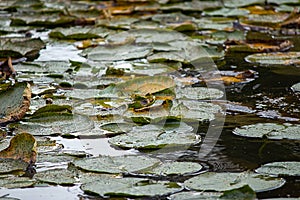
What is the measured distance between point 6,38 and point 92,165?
7.67 feet

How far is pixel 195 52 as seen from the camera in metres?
3.95

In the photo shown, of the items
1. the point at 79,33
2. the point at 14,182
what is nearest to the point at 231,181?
the point at 14,182

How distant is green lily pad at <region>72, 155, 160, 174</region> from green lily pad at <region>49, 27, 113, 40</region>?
225cm

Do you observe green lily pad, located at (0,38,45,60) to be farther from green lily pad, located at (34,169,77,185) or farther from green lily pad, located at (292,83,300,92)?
green lily pad, located at (34,169,77,185)

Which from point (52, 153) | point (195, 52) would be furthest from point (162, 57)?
point (52, 153)

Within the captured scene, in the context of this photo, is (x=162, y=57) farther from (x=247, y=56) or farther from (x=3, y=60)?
(x=3, y=60)

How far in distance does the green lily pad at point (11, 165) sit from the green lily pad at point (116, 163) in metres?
0.17

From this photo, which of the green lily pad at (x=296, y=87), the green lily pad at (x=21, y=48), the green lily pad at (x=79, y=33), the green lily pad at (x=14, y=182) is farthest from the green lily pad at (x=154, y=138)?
the green lily pad at (x=79, y=33)

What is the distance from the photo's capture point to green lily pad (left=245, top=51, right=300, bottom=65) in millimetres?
3697

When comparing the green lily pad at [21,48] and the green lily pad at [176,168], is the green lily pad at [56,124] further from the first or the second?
the green lily pad at [21,48]

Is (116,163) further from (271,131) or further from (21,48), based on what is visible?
(21,48)

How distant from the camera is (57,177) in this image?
2.20m

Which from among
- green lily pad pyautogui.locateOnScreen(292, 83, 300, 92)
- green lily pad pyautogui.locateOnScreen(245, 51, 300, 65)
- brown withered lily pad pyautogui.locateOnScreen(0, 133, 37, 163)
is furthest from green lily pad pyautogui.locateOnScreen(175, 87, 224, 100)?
brown withered lily pad pyautogui.locateOnScreen(0, 133, 37, 163)

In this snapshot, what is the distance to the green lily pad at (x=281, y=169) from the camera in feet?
7.18
